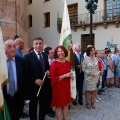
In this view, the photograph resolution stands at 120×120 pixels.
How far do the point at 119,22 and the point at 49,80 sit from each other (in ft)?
53.3

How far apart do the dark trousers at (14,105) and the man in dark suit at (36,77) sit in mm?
615

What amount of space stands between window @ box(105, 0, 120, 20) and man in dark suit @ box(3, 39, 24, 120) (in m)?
17.3

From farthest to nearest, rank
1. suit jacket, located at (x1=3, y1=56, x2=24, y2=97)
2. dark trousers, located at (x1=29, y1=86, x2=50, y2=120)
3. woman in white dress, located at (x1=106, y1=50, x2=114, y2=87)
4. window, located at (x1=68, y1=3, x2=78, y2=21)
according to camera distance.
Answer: window, located at (x1=68, y1=3, x2=78, y2=21)
woman in white dress, located at (x1=106, y1=50, x2=114, y2=87)
dark trousers, located at (x1=29, y1=86, x2=50, y2=120)
suit jacket, located at (x1=3, y1=56, x2=24, y2=97)

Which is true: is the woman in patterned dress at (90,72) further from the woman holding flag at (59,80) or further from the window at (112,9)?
the window at (112,9)

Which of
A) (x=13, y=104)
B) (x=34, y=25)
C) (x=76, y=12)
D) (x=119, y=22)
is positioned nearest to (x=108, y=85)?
(x=13, y=104)

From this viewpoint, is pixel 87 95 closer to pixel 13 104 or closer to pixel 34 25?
pixel 13 104

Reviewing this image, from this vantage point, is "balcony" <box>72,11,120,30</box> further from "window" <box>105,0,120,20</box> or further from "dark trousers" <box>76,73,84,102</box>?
"dark trousers" <box>76,73,84,102</box>

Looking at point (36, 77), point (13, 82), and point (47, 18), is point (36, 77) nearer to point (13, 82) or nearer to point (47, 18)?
point (13, 82)

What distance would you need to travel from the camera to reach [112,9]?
786 inches

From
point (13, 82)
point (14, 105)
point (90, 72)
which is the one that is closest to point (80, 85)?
point (90, 72)

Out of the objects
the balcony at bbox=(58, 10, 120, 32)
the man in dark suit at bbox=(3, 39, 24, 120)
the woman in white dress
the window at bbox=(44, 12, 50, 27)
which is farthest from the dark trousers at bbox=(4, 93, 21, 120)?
the window at bbox=(44, 12, 50, 27)

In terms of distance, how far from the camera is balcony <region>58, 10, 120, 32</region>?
19.7 meters

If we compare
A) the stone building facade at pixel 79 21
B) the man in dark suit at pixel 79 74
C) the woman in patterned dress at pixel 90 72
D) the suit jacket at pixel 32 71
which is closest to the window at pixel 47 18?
the stone building facade at pixel 79 21

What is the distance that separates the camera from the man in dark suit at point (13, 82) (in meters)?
3.44
